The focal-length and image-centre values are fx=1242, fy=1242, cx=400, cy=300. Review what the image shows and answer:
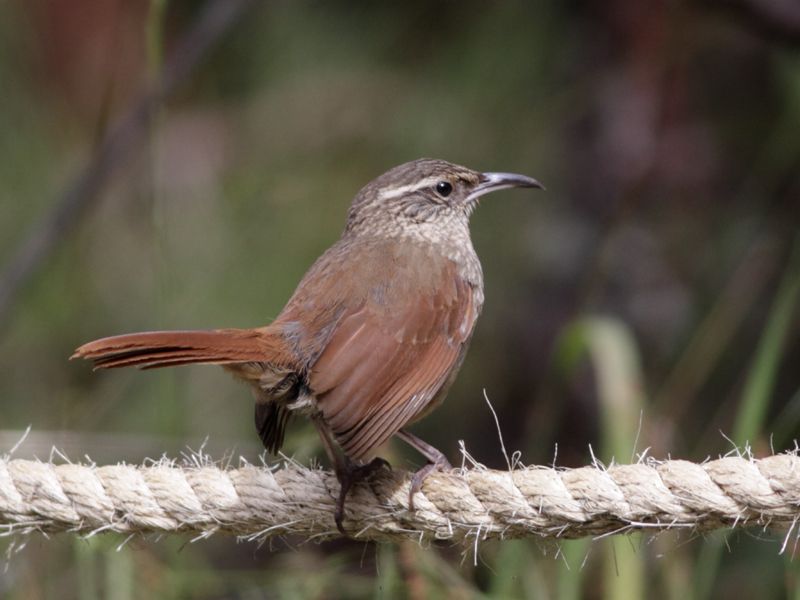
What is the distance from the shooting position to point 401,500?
294 centimetres

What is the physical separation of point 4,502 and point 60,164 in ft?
13.6

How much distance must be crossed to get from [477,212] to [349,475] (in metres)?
3.44

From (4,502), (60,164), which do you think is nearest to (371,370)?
(4,502)

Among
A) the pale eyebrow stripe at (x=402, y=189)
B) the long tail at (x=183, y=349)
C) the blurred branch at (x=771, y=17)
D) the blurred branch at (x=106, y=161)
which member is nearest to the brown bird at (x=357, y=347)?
the long tail at (x=183, y=349)

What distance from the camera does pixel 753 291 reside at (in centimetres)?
536

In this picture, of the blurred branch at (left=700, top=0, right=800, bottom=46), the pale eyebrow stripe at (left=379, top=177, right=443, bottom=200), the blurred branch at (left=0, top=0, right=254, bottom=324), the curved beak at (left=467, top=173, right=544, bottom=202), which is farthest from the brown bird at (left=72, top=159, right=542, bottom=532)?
the blurred branch at (left=700, top=0, right=800, bottom=46)

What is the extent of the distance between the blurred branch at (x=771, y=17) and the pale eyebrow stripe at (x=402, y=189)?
145 centimetres

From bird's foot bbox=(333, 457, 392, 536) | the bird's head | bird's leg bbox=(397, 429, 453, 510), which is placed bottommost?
bird's foot bbox=(333, 457, 392, 536)

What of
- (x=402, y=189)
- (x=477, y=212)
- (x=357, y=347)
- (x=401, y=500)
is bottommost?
(x=401, y=500)

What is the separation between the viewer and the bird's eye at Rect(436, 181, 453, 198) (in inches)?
170

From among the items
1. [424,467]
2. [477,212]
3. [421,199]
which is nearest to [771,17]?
[421,199]

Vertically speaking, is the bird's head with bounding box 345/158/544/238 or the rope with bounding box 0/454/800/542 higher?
the bird's head with bounding box 345/158/544/238

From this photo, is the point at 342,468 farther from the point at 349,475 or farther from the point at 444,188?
the point at 444,188

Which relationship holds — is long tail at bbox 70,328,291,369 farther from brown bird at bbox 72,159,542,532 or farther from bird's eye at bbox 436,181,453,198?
bird's eye at bbox 436,181,453,198
